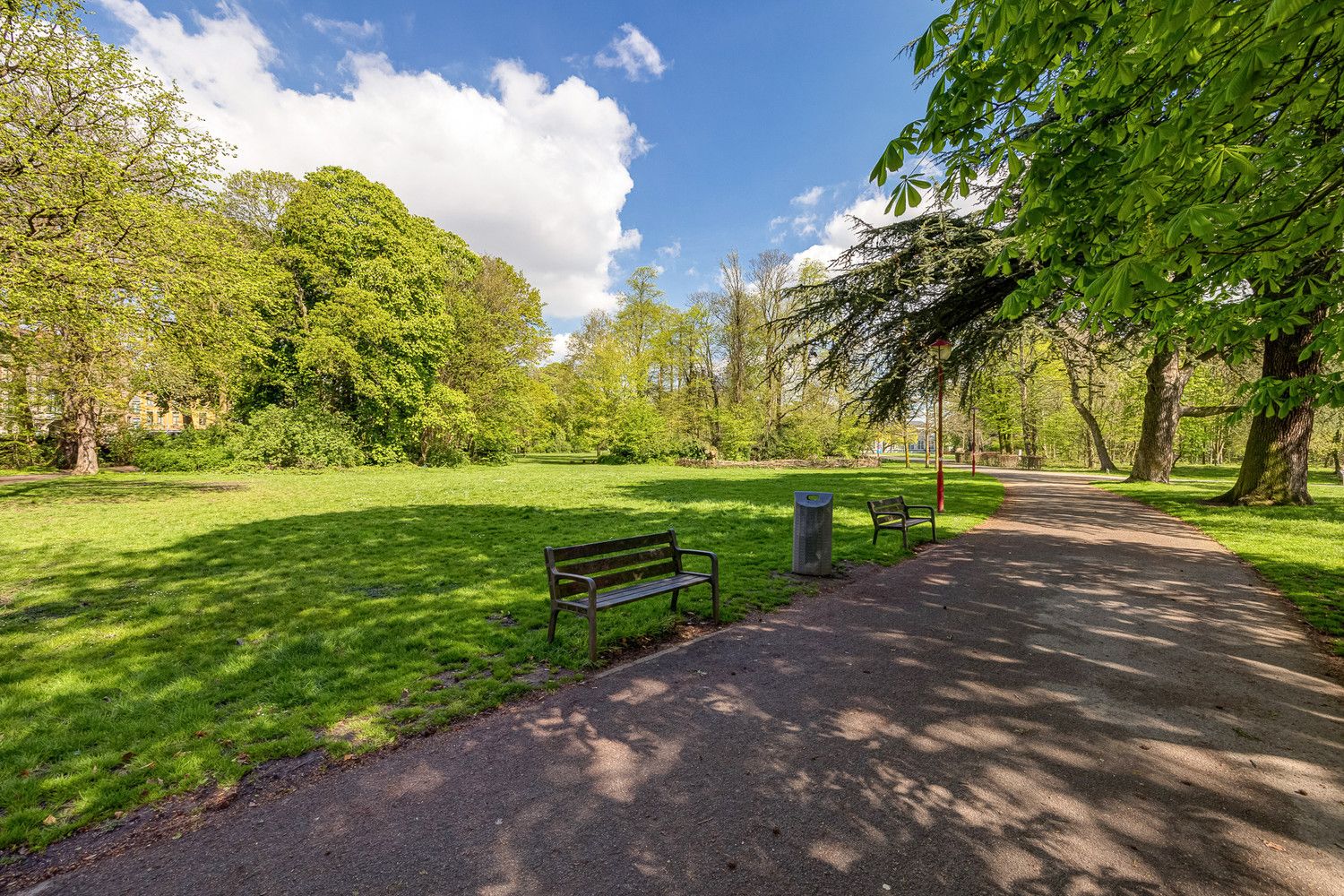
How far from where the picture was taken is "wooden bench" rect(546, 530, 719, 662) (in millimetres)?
4759

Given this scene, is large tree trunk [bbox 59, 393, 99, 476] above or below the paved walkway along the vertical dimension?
above

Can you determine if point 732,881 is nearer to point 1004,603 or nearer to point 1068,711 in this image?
point 1068,711

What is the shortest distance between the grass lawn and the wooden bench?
19.8 feet

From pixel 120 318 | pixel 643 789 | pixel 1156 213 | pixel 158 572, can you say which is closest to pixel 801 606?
pixel 643 789

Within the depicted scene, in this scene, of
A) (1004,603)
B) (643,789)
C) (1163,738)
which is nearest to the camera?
(643,789)

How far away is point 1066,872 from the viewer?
2297mm

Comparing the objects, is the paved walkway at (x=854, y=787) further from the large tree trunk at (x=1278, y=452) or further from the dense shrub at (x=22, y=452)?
the dense shrub at (x=22, y=452)

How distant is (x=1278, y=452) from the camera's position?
13.3 meters

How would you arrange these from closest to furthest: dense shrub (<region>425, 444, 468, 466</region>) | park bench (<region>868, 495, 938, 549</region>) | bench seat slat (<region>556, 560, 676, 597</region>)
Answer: bench seat slat (<region>556, 560, 676, 597</region>), park bench (<region>868, 495, 938, 549</region>), dense shrub (<region>425, 444, 468, 466</region>)

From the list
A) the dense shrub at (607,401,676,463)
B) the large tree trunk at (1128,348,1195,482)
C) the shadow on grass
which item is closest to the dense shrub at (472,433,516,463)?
the dense shrub at (607,401,676,463)

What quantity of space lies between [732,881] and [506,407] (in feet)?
111

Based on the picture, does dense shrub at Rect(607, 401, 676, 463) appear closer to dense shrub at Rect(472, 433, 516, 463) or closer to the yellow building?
dense shrub at Rect(472, 433, 516, 463)

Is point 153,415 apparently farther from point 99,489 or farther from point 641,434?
point 641,434

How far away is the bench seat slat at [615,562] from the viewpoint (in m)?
5.21
